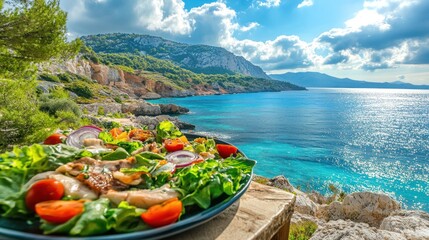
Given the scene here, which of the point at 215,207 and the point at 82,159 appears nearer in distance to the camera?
the point at 215,207

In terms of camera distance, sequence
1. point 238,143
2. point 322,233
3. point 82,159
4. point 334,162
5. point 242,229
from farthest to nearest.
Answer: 1. point 238,143
2. point 334,162
3. point 322,233
4. point 82,159
5. point 242,229

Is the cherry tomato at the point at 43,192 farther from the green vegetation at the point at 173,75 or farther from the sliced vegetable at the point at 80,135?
the green vegetation at the point at 173,75

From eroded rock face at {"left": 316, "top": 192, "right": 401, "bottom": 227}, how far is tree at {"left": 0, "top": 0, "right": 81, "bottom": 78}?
9605 millimetres

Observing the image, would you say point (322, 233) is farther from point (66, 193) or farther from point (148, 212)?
point (66, 193)

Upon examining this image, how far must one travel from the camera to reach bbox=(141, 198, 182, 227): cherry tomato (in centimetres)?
121

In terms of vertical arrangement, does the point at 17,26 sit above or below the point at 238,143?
above

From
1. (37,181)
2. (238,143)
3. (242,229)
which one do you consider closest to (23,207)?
(37,181)

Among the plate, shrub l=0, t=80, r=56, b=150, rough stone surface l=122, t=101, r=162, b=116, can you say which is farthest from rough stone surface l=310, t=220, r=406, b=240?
rough stone surface l=122, t=101, r=162, b=116

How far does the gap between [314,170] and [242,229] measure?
24.3 metres

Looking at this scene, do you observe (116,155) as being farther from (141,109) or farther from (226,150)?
(141,109)

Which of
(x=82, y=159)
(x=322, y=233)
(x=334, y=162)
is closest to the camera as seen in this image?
(x=82, y=159)

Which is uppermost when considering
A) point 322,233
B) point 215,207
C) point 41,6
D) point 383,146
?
point 41,6

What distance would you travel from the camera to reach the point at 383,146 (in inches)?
1331

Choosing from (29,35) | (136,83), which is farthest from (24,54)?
(136,83)
